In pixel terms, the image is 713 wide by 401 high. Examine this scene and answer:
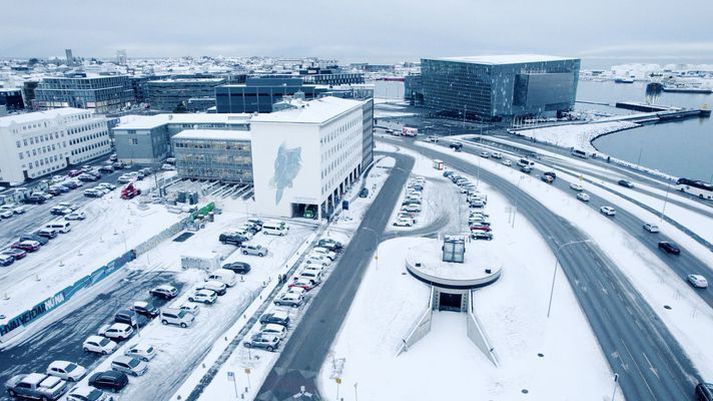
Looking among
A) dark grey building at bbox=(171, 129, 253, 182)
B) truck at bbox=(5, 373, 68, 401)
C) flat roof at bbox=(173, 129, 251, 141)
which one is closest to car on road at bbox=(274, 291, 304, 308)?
truck at bbox=(5, 373, 68, 401)

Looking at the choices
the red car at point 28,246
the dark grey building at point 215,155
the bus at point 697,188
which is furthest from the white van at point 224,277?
the bus at point 697,188

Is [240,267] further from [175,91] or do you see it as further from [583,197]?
[175,91]

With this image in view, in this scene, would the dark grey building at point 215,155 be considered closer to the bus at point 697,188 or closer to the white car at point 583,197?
the white car at point 583,197

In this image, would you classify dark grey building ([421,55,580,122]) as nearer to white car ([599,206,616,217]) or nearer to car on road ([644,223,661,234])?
white car ([599,206,616,217])

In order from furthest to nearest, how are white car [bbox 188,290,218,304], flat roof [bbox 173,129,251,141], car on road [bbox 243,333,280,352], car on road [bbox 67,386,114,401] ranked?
flat roof [bbox 173,129,251,141]
white car [bbox 188,290,218,304]
car on road [bbox 243,333,280,352]
car on road [bbox 67,386,114,401]

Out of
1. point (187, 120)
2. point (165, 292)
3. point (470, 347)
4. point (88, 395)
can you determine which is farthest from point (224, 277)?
point (187, 120)

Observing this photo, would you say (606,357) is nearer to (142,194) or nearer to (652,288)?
(652,288)
